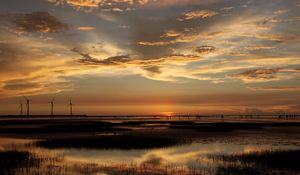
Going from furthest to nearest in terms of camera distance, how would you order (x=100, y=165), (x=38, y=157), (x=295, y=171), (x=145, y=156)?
(x=145, y=156)
(x=38, y=157)
(x=100, y=165)
(x=295, y=171)

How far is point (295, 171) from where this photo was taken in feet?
75.2

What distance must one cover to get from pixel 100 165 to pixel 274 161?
14.3 meters

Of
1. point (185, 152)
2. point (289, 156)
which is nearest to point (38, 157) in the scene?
point (185, 152)

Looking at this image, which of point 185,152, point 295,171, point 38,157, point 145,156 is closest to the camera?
point 295,171

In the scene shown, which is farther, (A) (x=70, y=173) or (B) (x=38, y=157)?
(B) (x=38, y=157)

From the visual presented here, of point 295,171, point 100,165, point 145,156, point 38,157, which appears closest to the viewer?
point 295,171

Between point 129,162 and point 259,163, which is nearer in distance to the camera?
point 259,163

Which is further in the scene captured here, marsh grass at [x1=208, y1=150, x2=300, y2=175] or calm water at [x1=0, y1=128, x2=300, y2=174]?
calm water at [x1=0, y1=128, x2=300, y2=174]

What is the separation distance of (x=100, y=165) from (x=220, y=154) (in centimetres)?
1217

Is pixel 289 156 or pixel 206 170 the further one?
pixel 289 156

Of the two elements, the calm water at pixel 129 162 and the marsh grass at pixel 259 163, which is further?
the calm water at pixel 129 162

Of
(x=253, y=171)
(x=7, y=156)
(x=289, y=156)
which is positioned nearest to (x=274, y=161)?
(x=289, y=156)

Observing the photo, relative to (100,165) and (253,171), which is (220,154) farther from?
(100,165)

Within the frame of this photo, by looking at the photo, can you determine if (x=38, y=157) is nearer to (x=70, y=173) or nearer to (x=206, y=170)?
(x=70, y=173)
